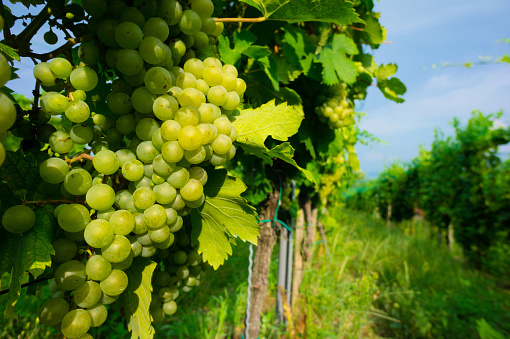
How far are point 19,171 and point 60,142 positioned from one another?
102mm

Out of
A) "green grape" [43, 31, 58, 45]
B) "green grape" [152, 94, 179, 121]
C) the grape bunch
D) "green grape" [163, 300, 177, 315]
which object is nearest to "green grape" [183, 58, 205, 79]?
"green grape" [152, 94, 179, 121]

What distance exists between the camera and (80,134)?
0.60m

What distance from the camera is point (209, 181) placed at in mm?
774

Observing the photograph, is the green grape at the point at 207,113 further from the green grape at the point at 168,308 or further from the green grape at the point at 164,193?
the green grape at the point at 168,308

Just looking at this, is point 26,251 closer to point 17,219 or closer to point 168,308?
point 17,219

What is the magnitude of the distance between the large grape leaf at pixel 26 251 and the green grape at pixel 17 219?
0.03 meters

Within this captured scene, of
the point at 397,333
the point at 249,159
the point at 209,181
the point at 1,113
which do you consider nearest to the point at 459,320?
the point at 397,333

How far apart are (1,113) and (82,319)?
0.42 meters

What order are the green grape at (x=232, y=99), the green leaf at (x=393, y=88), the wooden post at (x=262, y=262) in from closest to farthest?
the green grape at (x=232, y=99) < the green leaf at (x=393, y=88) < the wooden post at (x=262, y=262)

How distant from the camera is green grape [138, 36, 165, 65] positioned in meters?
0.57

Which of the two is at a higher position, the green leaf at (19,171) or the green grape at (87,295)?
the green leaf at (19,171)

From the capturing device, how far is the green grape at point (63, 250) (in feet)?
1.83

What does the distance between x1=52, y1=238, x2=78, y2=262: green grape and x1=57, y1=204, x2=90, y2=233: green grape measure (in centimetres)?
4

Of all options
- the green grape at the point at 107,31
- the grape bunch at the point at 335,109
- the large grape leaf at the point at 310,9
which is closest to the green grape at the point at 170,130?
the green grape at the point at 107,31
